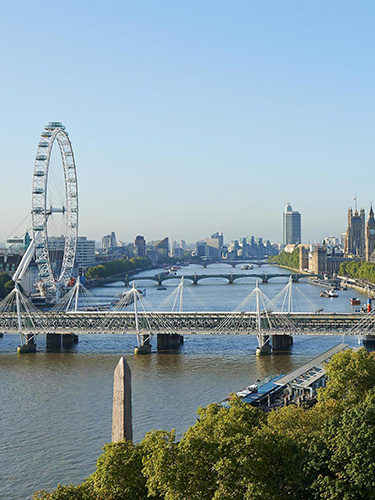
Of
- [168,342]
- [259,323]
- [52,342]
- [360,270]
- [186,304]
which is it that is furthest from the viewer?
[360,270]

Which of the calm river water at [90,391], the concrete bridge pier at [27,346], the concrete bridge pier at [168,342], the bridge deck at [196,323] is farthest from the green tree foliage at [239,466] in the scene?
the concrete bridge pier at [27,346]

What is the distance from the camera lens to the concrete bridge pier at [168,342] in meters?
36.0

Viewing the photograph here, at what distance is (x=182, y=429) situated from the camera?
21141 millimetres

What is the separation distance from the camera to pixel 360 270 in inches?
3612

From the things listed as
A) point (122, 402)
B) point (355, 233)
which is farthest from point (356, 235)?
point (122, 402)

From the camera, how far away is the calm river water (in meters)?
19.3

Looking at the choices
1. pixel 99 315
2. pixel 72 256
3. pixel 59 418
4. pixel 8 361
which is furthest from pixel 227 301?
pixel 59 418

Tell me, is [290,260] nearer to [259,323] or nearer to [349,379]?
[259,323]

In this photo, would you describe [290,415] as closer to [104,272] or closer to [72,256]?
[72,256]

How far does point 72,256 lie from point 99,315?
2672 centimetres

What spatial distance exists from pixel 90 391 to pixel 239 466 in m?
15.5

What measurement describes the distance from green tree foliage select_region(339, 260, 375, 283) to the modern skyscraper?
3112 centimetres

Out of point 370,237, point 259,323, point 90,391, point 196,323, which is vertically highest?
point 370,237

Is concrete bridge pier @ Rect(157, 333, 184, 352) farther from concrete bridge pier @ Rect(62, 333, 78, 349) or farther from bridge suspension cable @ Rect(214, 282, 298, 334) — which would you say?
concrete bridge pier @ Rect(62, 333, 78, 349)
